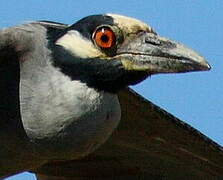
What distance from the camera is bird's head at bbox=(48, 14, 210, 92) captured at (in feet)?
37.5

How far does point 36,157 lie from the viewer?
12055 millimetres

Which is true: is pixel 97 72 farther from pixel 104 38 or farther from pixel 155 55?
pixel 155 55

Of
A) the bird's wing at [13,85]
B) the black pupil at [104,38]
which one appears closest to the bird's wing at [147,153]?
the bird's wing at [13,85]

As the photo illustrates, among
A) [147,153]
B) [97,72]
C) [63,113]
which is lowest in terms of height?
[147,153]

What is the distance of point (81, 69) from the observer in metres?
11.5

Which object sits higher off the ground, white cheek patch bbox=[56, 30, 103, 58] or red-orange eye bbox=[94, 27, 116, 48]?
red-orange eye bbox=[94, 27, 116, 48]

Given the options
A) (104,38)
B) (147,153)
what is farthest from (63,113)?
(147,153)

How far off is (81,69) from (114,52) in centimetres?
25

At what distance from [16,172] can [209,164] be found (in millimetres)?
2497

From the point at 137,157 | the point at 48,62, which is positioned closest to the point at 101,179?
the point at 137,157

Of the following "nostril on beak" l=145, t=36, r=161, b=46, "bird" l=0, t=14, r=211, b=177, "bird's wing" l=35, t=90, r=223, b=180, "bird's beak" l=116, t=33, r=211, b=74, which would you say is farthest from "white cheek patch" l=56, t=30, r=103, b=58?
"bird's wing" l=35, t=90, r=223, b=180

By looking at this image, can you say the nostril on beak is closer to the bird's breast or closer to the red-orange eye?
the red-orange eye

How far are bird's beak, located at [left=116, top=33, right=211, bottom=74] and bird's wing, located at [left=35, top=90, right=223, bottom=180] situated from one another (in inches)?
71.8

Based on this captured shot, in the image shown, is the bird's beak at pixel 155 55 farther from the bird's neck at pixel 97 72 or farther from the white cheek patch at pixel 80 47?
the white cheek patch at pixel 80 47
